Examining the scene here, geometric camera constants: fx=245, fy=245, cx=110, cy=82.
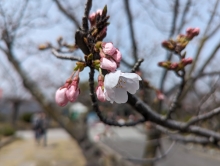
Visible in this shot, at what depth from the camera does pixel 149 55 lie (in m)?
6.11

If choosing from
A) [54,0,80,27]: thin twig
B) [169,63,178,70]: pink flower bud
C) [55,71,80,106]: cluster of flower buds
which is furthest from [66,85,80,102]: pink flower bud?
[54,0,80,27]: thin twig

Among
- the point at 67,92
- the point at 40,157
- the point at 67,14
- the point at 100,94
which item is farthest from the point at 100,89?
the point at 40,157

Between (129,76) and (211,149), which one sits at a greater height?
(129,76)

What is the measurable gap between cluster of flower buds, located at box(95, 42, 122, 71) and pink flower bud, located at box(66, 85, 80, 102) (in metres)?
0.16

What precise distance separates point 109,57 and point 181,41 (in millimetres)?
633

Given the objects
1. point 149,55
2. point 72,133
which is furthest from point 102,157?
point 149,55

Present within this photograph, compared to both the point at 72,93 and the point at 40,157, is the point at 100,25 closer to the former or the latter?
the point at 72,93

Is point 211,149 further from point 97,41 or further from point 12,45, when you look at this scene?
point 97,41

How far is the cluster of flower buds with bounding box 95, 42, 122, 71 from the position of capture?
2.47 feet

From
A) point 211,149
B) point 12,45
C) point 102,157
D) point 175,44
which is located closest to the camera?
point 175,44

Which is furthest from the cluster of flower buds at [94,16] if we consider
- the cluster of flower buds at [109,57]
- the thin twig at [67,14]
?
the thin twig at [67,14]

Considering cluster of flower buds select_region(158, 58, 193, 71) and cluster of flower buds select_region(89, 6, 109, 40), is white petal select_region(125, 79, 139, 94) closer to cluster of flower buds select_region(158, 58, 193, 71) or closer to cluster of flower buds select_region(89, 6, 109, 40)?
cluster of flower buds select_region(89, 6, 109, 40)

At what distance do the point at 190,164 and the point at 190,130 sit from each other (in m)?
7.55

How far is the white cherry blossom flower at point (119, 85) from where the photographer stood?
0.74 m
